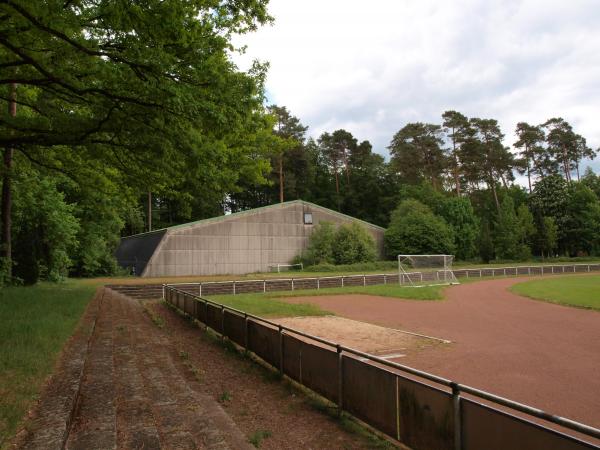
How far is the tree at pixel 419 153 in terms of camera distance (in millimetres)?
71750

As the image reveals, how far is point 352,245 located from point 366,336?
35.1 metres

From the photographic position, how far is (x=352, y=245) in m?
47.4

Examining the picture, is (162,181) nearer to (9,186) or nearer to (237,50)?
(237,50)

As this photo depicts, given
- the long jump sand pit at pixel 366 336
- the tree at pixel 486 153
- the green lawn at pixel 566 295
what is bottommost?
the green lawn at pixel 566 295

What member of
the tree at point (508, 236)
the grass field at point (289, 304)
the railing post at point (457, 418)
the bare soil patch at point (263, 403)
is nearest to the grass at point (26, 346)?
the bare soil patch at point (263, 403)

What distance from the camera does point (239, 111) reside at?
9.02m

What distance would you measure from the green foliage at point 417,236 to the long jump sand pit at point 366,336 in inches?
1473

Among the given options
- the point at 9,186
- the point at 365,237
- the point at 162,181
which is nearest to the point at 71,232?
the point at 9,186

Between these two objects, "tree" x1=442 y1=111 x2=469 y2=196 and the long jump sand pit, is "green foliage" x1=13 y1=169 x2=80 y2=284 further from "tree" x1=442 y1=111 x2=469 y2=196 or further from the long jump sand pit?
"tree" x1=442 y1=111 x2=469 y2=196

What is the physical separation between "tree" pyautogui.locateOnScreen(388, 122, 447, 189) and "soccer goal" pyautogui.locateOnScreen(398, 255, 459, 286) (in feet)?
127

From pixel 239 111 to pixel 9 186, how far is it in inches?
631

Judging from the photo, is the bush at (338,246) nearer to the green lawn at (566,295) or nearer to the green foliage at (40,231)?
the green lawn at (566,295)

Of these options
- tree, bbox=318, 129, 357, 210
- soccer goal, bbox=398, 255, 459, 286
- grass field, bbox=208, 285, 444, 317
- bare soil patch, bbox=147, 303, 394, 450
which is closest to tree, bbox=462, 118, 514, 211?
tree, bbox=318, 129, 357, 210

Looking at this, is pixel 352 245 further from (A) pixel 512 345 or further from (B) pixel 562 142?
(B) pixel 562 142
